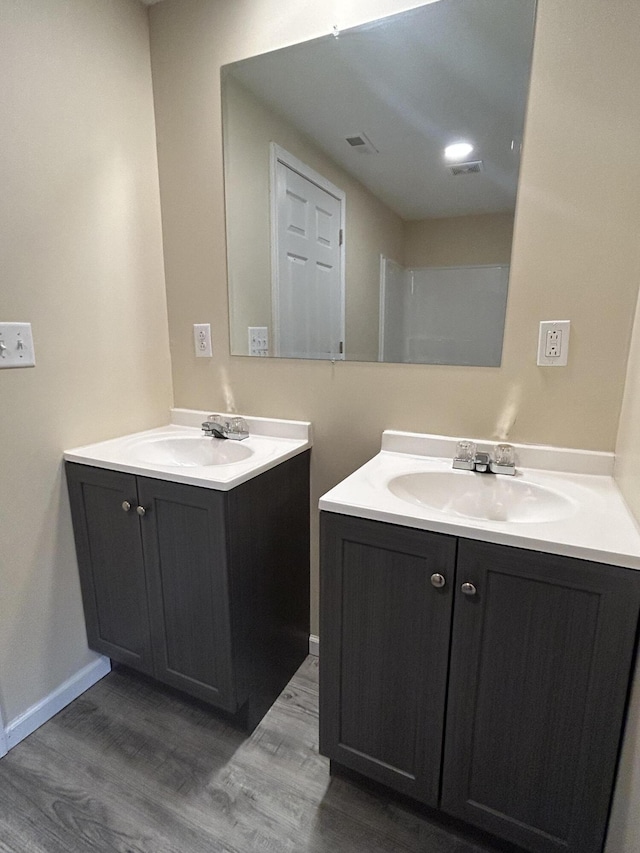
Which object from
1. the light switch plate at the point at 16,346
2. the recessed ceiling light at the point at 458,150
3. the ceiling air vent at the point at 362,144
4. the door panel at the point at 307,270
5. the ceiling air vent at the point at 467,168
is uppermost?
the ceiling air vent at the point at 362,144

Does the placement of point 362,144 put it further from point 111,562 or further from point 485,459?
point 111,562

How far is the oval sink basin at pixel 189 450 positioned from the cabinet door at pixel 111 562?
21 cm

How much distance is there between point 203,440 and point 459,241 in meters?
1.09

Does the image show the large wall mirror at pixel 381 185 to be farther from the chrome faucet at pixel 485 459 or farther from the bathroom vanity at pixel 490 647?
the bathroom vanity at pixel 490 647

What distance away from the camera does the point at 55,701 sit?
1520 millimetres

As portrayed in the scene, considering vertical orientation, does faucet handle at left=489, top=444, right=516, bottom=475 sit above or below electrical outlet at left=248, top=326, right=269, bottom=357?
below

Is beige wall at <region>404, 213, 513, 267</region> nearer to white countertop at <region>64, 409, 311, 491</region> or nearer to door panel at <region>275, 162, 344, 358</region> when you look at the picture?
door panel at <region>275, 162, 344, 358</region>

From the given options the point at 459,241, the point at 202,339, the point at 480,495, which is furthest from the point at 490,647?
the point at 202,339

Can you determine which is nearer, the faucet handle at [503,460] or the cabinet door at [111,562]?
Result: the faucet handle at [503,460]

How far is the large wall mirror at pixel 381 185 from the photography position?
124cm

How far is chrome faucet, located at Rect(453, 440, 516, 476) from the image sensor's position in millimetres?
1277

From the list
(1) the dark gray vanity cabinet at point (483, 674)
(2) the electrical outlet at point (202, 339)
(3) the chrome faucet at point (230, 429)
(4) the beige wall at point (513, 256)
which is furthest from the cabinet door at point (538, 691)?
(2) the electrical outlet at point (202, 339)

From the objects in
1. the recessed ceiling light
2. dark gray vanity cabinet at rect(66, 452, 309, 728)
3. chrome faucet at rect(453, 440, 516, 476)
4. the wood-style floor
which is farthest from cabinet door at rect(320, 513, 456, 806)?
the recessed ceiling light

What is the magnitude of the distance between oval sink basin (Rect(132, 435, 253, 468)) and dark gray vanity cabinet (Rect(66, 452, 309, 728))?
0.75ft
